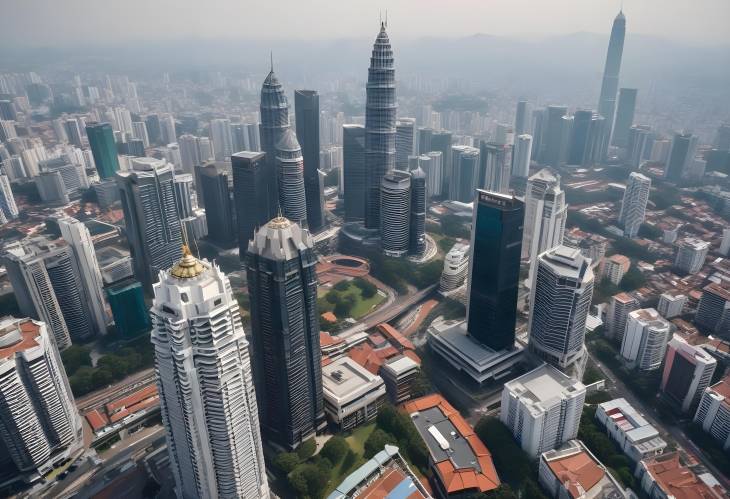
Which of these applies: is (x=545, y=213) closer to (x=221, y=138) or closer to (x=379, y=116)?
(x=379, y=116)

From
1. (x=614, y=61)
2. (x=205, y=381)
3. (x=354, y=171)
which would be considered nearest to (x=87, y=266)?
(x=205, y=381)

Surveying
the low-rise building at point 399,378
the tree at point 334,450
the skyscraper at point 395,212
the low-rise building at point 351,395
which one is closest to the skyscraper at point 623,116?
the skyscraper at point 395,212

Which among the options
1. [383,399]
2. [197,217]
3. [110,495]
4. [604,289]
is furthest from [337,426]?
[197,217]

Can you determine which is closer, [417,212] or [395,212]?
[395,212]

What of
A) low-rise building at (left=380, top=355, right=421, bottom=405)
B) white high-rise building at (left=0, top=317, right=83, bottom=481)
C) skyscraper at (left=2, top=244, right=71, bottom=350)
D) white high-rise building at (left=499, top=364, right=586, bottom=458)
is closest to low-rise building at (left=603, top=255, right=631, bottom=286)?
white high-rise building at (left=499, top=364, right=586, bottom=458)

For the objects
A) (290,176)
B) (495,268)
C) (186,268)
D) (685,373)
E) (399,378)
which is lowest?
(399,378)

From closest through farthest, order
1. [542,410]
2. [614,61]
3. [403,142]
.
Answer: [542,410], [403,142], [614,61]

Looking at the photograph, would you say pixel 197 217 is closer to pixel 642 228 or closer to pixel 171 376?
pixel 171 376
